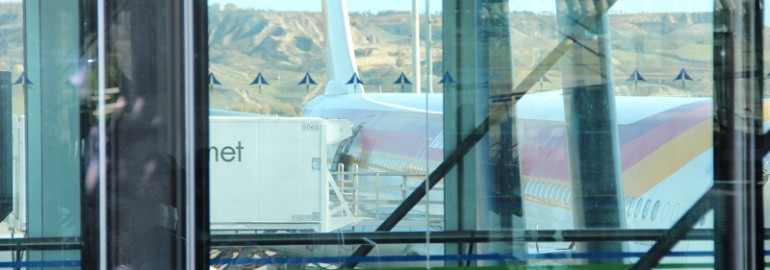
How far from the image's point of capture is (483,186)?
3471 millimetres

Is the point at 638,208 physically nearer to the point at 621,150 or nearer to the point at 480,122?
the point at 621,150

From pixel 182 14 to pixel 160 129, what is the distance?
385mm

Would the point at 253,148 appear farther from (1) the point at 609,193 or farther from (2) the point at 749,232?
(2) the point at 749,232

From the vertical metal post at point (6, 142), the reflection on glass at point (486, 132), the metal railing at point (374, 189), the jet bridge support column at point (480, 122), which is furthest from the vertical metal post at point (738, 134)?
the vertical metal post at point (6, 142)

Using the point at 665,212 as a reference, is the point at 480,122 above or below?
above

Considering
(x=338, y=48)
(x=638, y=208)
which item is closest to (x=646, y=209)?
(x=638, y=208)

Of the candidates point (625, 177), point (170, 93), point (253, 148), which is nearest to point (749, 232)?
point (625, 177)

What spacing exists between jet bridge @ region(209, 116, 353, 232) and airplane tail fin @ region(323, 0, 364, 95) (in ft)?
0.46

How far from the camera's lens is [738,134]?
3.36m

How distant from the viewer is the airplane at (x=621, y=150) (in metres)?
3.38

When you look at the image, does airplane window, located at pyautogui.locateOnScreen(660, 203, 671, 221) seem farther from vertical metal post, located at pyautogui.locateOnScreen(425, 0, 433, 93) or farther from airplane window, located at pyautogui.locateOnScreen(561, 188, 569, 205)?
vertical metal post, located at pyautogui.locateOnScreen(425, 0, 433, 93)

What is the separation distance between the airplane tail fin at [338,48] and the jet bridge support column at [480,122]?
0.38 m

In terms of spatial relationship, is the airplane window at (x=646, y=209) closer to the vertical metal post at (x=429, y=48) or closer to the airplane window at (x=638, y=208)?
the airplane window at (x=638, y=208)

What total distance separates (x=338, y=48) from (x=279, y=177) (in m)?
0.51
